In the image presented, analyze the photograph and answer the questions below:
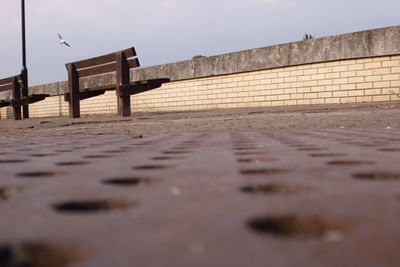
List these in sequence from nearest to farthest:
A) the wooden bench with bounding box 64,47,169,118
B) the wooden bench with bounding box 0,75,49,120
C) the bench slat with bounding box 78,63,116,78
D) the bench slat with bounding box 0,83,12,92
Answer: the wooden bench with bounding box 64,47,169,118 < the bench slat with bounding box 78,63,116,78 < the wooden bench with bounding box 0,75,49,120 < the bench slat with bounding box 0,83,12,92

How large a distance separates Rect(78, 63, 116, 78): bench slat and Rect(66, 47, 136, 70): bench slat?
0.08 meters

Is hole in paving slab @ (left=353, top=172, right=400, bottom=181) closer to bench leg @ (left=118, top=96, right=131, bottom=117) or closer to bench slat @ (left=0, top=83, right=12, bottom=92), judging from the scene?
bench leg @ (left=118, top=96, right=131, bottom=117)

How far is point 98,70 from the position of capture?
9.55m

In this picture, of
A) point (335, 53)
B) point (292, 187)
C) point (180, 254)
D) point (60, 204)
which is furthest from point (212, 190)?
point (335, 53)

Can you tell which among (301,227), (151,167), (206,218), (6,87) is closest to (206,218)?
(206,218)

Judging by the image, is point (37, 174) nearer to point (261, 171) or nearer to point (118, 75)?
point (261, 171)

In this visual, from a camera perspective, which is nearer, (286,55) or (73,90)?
(73,90)

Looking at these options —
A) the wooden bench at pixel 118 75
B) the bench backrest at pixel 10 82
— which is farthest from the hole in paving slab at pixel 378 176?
the bench backrest at pixel 10 82

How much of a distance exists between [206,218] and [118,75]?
8562 millimetres

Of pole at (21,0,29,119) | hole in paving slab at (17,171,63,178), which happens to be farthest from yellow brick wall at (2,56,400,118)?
hole in paving slab at (17,171,63,178)

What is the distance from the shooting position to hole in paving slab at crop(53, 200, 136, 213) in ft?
2.08

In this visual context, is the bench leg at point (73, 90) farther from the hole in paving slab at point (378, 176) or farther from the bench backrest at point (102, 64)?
the hole in paving slab at point (378, 176)

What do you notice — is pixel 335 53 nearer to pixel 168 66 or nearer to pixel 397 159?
pixel 168 66

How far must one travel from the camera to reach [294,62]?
11.0 meters
